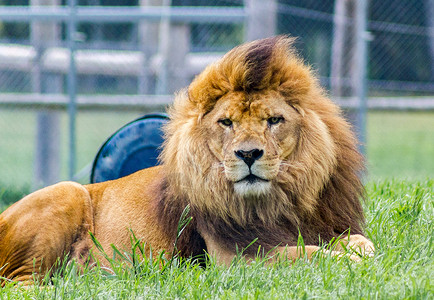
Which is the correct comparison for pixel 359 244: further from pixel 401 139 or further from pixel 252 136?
pixel 401 139

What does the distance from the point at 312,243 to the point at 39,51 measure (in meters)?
5.18

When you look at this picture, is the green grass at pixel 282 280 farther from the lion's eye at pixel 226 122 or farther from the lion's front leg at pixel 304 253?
the lion's eye at pixel 226 122

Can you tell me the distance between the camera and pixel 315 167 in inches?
134

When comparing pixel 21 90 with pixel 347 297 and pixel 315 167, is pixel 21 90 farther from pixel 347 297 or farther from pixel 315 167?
pixel 347 297

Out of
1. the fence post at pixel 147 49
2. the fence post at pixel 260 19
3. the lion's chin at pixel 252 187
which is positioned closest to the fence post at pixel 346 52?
the fence post at pixel 260 19

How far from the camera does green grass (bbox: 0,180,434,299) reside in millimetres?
2611

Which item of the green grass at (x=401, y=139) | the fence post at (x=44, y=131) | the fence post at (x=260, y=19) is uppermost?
the fence post at (x=260, y=19)

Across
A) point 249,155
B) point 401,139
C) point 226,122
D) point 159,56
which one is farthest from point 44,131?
point 401,139

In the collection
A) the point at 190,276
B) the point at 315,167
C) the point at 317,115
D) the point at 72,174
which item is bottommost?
the point at 72,174

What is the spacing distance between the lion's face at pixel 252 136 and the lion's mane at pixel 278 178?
51 mm

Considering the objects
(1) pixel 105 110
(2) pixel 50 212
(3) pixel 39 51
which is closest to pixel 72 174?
(1) pixel 105 110

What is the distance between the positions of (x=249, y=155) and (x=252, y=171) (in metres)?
0.08

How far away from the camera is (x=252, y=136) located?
3246 millimetres

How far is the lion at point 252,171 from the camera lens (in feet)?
10.8
